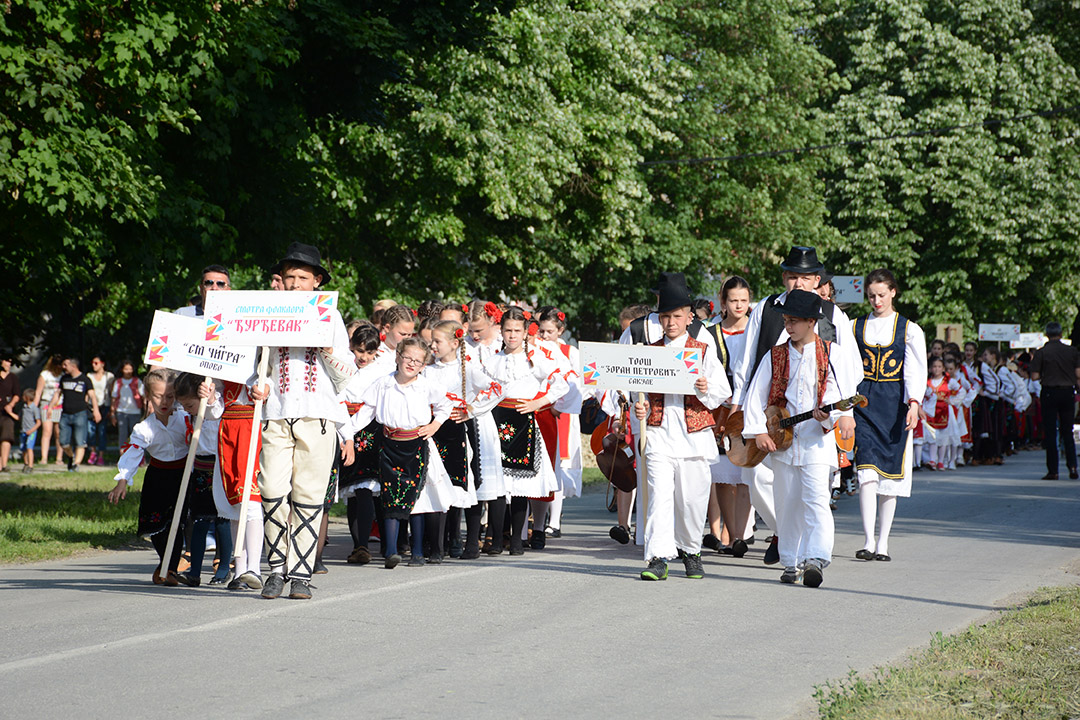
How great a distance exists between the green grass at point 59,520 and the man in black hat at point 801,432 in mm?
5985

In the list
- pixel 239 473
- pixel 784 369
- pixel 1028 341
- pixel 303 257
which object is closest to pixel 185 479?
pixel 239 473

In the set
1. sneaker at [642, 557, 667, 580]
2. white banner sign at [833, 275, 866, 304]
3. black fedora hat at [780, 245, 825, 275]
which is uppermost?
white banner sign at [833, 275, 866, 304]

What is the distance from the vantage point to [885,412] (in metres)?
10.9

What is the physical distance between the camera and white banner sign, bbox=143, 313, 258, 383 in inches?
338

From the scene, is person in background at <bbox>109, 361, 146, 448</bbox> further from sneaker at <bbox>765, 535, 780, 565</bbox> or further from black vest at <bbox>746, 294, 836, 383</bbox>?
black vest at <bbox>746, 294, 836, 383</bbox>

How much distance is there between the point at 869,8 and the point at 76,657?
38726mm

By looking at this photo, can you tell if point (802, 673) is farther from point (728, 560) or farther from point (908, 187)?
point (908, 187)

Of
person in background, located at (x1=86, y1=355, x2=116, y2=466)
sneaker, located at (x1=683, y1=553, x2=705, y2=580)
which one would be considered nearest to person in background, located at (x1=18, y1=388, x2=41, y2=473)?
person in background, located at (x1=86, y1=355, x2=116, y2=466)

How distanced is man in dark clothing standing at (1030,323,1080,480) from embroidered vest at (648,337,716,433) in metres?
12.2

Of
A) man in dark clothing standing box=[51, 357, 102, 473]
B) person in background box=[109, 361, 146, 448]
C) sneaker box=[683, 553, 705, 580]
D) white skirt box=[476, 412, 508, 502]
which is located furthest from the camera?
person in background box=[109, 361, 146, 448]

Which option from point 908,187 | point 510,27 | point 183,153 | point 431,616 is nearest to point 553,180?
point 510,27

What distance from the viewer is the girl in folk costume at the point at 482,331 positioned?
1114 cm

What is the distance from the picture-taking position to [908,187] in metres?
39.8

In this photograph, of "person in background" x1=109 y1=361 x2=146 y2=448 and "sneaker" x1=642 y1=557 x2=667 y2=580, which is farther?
"person in background" x1=109 y1=361 x2=146 y2=448
